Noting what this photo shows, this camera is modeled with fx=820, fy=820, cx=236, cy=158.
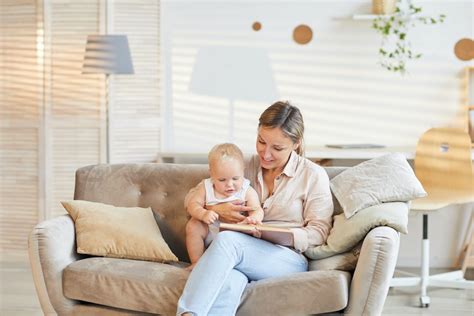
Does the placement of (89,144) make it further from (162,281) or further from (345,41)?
(162,281)

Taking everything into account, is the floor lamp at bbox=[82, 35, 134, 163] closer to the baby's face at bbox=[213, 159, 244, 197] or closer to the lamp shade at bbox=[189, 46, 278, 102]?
the lamp shade at bbox=[189, 46, 278, 102]

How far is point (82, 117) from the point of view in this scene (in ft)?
17.7

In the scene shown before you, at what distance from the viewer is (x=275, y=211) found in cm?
335

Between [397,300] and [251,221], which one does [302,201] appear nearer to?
[251,221]

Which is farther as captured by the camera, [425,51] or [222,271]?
[425,51]

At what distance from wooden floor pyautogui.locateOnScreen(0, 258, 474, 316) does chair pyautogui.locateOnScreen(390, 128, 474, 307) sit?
7 cm

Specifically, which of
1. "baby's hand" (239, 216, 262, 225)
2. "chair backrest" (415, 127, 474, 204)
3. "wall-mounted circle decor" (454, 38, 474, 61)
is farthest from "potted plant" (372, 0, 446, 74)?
"baby's hand" (239, 216, 262, 225)

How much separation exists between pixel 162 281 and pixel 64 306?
0.44m

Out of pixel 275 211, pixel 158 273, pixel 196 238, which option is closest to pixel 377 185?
pixel 275 211

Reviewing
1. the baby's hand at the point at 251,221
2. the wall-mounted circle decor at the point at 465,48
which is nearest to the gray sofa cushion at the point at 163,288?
the baby's hand at the point at 251,221

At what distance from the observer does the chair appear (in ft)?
15.2

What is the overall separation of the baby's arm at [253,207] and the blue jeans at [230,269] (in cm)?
9

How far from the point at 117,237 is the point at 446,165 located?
2178 mm

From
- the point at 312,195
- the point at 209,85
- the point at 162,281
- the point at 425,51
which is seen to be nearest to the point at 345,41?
the point at 425,51
